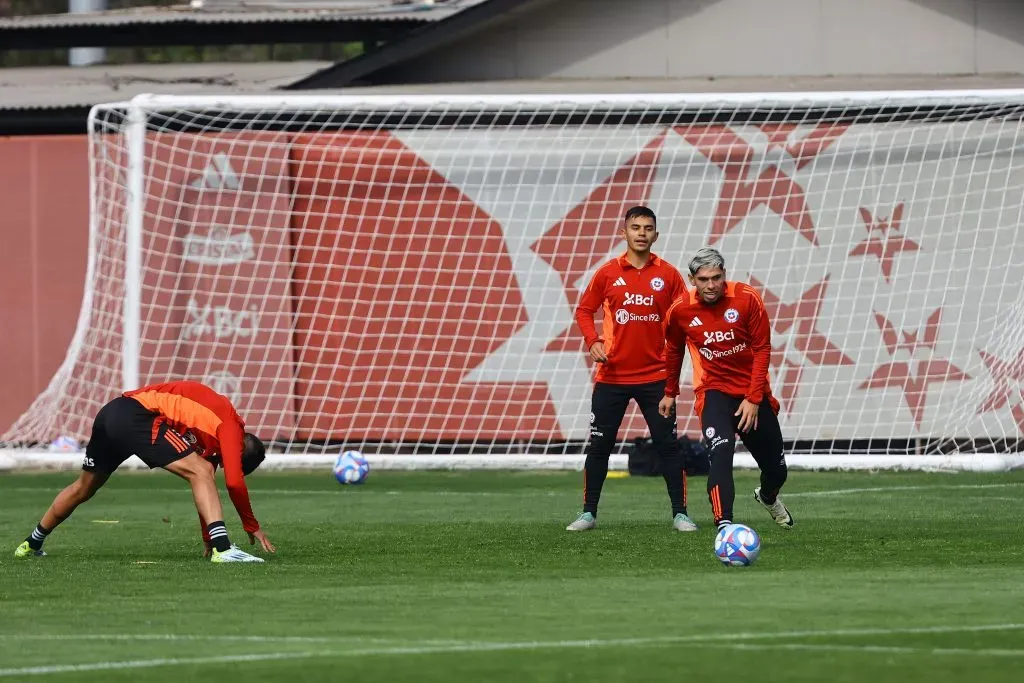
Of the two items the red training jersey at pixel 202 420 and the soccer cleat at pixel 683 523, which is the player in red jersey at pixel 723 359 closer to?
the soccer cleat at pixel 683 523

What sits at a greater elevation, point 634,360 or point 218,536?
point 634,360

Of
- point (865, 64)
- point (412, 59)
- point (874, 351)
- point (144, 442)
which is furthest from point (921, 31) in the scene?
point (144, 442)

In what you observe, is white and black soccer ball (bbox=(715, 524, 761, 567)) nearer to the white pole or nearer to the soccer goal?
the soccer goal

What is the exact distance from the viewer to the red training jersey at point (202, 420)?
9.69 meters

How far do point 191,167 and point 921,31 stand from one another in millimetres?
7617

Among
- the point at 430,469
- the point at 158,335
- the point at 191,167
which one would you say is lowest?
the point at 430,469

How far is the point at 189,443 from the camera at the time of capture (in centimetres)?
997

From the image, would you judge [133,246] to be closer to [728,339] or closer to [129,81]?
[129,81]

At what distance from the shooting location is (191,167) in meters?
18.4

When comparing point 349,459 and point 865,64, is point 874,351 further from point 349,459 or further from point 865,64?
point 349,459

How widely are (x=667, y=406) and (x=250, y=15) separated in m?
13.8

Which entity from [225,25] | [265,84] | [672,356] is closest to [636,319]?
[672,356]

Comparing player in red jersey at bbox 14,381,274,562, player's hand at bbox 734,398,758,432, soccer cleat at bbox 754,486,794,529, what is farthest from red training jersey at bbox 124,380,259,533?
soccer cleat at bbox 754,486,794,529

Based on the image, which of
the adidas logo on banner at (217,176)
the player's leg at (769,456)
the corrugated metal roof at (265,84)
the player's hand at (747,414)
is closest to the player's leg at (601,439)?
the player's leg at (769,456)
